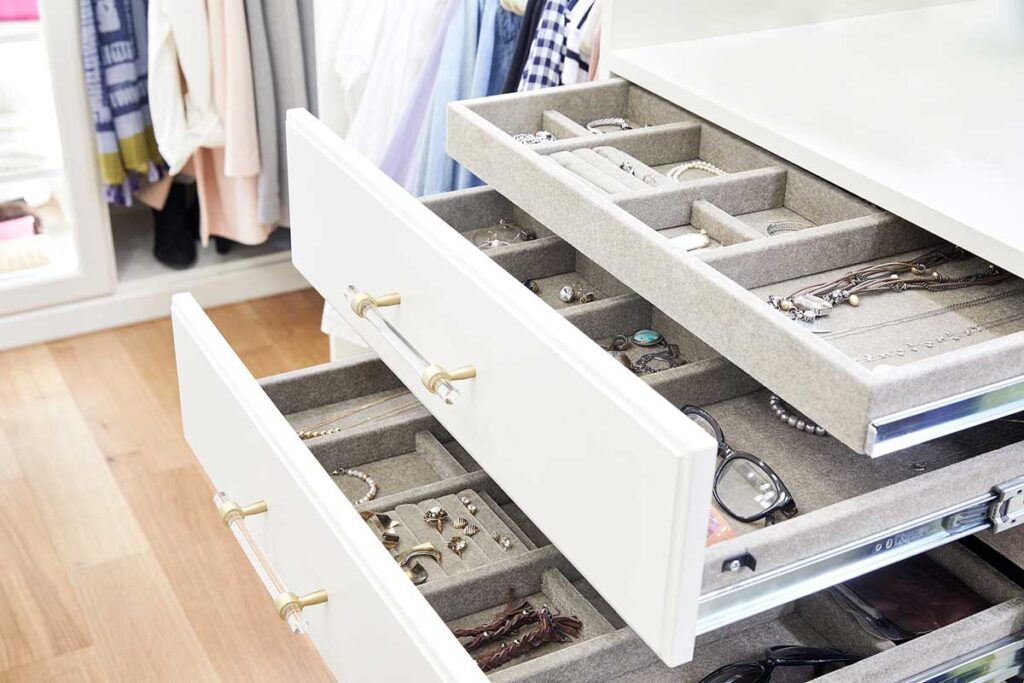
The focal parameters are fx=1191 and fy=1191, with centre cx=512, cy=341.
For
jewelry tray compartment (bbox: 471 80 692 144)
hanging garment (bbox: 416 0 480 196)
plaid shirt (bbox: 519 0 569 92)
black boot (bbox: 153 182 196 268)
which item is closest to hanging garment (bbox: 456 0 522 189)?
hanging garment (bbox: 416 0 480 196)

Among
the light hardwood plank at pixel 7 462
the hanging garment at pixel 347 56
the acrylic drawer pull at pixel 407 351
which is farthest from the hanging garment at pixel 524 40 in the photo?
the light hardwood plank at pixel 7 462

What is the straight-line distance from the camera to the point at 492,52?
1.71 m

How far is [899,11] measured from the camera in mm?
1372

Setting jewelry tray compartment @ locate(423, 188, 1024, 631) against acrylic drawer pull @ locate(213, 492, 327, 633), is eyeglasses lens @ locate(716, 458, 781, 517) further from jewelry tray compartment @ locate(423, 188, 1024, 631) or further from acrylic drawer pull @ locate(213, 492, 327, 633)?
acrylic drawer pull @ locate(213, 492, 327, 633)

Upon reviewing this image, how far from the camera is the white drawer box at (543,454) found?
2.55 feet

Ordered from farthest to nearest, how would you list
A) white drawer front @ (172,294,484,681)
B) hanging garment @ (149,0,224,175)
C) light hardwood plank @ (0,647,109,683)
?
hanging garment @ (149,0,224,175) → light hardwood plank @ (0,647,109,683) → white drawer front @ (172,294,484,681)

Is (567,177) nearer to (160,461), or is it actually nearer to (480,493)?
(480,493)

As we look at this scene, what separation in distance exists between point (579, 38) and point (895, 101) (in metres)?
0.50

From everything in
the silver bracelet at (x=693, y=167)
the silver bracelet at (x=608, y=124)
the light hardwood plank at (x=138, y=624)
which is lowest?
the light hardwood plank at (x=138, y=624)

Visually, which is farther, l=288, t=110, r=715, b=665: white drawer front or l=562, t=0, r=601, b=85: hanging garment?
l=562, t=0, r=601, b=85: hanging garment

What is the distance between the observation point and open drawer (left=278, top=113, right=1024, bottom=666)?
76 centimetres

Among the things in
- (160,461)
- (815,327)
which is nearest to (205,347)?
(815,327)

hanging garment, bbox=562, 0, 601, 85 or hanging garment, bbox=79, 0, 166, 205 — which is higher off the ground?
hanging garment, bbox=562, 0, 601, 85

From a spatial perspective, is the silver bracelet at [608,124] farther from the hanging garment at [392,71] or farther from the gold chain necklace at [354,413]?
the hanging garment at [392,71]
